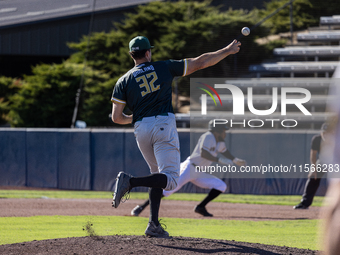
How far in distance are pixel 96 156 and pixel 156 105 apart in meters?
7.52

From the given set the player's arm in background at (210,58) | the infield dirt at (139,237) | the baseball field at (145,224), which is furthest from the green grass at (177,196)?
the player's arm in background at (210,58)

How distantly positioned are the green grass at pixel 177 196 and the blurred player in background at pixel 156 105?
6.03m

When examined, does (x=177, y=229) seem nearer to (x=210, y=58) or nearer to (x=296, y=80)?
(x=210, y=58)

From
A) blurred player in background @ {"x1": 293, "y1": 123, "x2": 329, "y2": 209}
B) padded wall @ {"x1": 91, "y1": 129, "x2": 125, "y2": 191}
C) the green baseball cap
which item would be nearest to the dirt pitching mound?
the green baseball cap

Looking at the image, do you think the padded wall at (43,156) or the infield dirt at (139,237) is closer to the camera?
the infield dirt at (139,237)

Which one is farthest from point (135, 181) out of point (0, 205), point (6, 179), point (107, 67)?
point (107, 67)

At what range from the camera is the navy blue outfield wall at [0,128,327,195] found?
1099 centimetres

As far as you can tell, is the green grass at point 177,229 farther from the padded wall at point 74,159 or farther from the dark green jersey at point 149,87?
the padded wall at point 74,159

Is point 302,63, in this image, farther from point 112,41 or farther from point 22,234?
point 22,234

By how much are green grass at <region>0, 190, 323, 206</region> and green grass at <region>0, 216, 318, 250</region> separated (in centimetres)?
292

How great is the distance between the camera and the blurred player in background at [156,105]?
13.9 feet

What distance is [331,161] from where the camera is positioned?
1.46m

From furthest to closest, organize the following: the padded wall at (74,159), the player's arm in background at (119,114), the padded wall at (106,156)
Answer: the padded wall at (74,159) < the padded wall at (106,156) < the player's arm in background at (119,114)

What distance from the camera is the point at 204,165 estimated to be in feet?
25.1
